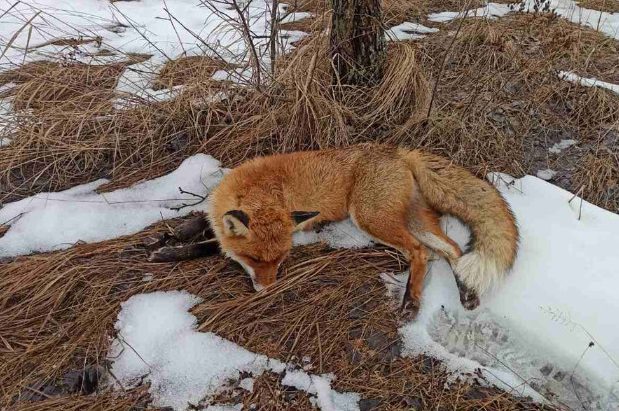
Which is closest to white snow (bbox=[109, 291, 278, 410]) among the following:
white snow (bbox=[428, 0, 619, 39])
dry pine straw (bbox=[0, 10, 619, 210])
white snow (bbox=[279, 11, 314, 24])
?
dry pine straw (bbox=[0, 10, 619, 210])

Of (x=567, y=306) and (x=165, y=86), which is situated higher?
(x=165, y=86)

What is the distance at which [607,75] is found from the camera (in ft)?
16.9

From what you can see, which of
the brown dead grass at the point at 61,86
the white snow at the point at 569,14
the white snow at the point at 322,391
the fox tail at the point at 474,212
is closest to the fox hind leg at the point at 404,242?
the fox tail at the point at 474,212

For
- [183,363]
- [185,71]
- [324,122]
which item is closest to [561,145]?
[324,122]

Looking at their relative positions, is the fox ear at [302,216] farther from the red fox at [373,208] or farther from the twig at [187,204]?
the twig at [187,204]

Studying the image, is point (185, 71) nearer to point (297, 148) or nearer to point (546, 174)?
point (297, 148)

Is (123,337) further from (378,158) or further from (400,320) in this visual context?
(378,158)

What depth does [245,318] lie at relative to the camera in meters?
3.04

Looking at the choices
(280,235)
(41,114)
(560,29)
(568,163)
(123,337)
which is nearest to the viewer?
(123,337)

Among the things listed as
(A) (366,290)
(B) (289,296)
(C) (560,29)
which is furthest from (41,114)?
(C) (560,29)

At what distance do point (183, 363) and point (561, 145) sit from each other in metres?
3.98

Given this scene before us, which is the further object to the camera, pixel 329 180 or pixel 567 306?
pixel 329 180

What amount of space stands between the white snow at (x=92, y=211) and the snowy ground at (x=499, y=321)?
13mm

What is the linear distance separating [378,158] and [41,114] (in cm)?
342
